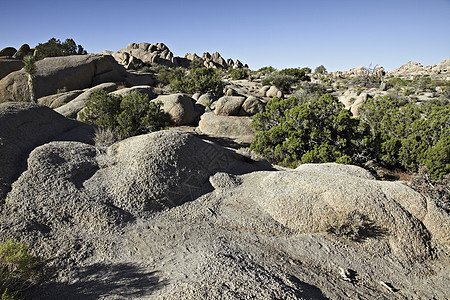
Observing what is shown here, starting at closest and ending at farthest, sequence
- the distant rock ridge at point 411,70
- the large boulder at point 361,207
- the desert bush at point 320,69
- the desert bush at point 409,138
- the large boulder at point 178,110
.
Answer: the large boulder at point 361,207 < the desert bush at point 409,138 < the large boulder at point 178,110 < the desert bush at point 320,69 < the distant rock ridge at point 411,70

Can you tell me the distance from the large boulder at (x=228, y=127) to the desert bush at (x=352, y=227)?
10.4 meters

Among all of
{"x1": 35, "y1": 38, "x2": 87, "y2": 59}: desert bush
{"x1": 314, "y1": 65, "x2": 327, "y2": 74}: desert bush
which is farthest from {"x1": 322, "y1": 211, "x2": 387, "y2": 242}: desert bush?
{"x1": 314, "y1": 65, "x2": 327, "y2": 74}: desert bush

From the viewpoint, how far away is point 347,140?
→ 37.8 feet

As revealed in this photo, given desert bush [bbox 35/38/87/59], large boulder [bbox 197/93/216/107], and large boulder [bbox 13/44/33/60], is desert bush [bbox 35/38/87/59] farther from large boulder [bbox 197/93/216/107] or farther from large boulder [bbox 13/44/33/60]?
large boulder [bbox 197/93/216/107]

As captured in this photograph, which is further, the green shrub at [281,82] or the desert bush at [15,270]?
the green shrub at [281,82]

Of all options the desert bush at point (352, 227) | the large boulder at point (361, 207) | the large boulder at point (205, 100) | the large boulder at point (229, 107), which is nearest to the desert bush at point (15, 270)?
the large boulder at point (361, 207)

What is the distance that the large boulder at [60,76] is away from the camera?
21.2m

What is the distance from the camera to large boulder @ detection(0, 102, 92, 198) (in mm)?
6008

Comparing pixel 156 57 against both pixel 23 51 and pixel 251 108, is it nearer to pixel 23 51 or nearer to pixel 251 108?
pixel 23 51

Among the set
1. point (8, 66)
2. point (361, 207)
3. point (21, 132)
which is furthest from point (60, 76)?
point (361, 207)

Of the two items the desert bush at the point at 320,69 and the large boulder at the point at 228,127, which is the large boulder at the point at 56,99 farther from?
the desert bush at the point at 320,69

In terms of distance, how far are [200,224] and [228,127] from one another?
11.7 meters

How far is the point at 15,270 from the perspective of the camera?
12.3ft

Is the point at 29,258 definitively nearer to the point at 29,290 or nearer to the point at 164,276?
the point at 29,290
